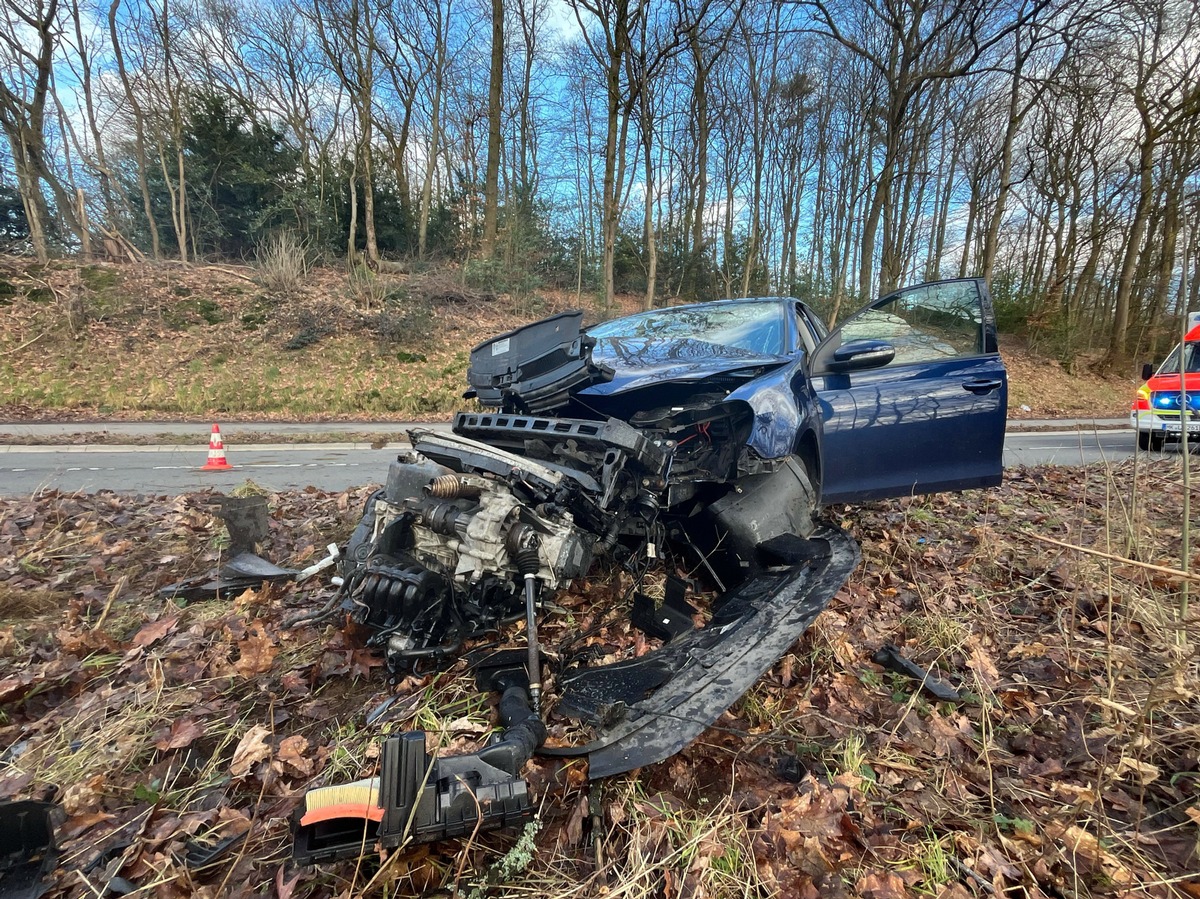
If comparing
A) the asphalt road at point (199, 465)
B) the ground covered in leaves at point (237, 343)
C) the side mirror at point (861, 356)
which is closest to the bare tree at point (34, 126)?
the ground covered in leaves at point (237, 343)

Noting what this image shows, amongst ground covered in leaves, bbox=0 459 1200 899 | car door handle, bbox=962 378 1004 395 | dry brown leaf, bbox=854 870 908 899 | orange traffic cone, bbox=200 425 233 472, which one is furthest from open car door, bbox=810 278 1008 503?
orange traffic cone, bbox=200 425 233 472

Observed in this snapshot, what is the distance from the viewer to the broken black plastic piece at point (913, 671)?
2.50 metres

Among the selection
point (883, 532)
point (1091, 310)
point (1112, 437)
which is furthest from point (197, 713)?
point (1091, 310)

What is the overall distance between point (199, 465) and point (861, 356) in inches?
310

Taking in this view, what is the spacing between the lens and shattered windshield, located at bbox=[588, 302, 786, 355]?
3.73 m

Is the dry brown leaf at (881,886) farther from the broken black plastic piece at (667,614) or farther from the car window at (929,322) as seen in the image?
the car window at (929,322)

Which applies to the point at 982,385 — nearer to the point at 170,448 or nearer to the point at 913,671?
the point at 913,671

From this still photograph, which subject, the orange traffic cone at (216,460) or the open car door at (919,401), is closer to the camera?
the open car door at (919,401)

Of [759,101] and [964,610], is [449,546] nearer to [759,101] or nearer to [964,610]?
[964,610]

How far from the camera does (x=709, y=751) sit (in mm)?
2166

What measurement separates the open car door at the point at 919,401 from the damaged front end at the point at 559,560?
Result: 2.81 feet

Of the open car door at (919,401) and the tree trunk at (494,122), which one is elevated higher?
the tree trunk at (494,122)

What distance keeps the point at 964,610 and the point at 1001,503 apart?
2.65 metres

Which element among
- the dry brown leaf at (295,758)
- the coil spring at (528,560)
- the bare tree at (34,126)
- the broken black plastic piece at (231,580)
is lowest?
the dry brown leaf at (295,758)
